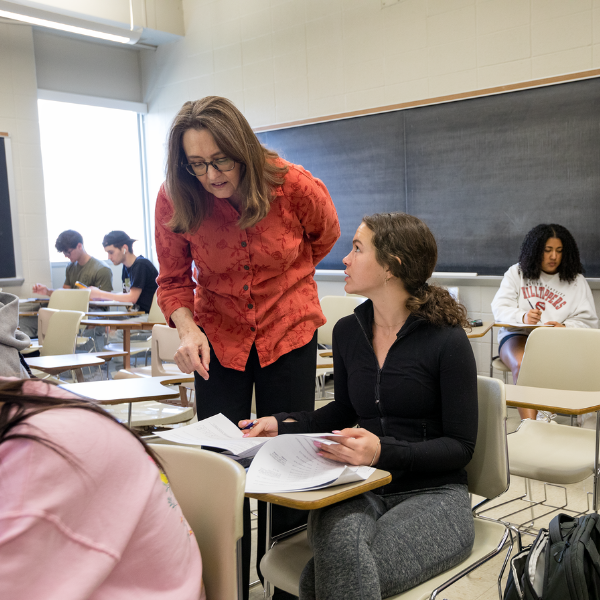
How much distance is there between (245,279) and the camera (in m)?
1.64

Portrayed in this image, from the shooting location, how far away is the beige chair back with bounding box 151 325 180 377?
332cm

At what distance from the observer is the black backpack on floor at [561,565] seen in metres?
1.18

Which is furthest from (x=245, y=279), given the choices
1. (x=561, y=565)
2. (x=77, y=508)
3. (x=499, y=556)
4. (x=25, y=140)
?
(x=25, y=140)

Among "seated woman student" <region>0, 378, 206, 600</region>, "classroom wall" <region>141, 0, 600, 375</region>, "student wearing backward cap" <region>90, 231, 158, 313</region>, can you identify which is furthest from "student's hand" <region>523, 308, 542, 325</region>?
"seated woman student" <region>0, 378, 206, 600</region>

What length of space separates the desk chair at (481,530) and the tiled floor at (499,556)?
0.63 meters

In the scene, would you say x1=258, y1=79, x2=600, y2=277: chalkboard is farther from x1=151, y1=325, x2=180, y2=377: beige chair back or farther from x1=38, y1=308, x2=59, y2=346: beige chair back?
x1=38, y1=308, x2=59, y2=346: beige chair back

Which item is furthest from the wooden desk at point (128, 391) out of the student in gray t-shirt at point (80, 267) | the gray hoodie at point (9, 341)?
the student in gray t-shirt at point (80, 267)

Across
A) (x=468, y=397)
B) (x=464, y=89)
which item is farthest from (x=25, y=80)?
(x=468, y=397)

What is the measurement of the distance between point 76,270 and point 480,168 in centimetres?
374

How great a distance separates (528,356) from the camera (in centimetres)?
262

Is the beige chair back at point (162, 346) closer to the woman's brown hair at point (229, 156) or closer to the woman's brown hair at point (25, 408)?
the woman's brown hair at point (229, 156)

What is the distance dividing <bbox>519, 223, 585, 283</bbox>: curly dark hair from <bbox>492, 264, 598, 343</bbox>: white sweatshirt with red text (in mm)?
39

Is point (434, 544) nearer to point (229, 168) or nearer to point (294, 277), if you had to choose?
point (294, 277)

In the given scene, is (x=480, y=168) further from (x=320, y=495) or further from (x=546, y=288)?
(x=320, y=495)
